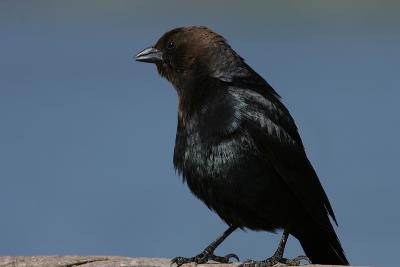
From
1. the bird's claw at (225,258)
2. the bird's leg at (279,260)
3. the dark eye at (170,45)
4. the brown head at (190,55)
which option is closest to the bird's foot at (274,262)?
the bird's leg at (279,260)

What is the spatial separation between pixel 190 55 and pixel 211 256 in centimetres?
164

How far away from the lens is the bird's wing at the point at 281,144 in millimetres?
5016

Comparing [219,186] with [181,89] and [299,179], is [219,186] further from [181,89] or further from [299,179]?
[181,89]

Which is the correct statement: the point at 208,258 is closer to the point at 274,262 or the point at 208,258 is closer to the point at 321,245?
the point at 274,262

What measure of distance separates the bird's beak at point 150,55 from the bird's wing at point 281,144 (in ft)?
3.55

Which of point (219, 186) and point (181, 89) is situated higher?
point (181, 89)

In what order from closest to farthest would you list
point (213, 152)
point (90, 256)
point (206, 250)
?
point (90, 256), point (213, 152), point (206, 250)

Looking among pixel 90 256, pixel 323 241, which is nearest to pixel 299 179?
pixel 323 241

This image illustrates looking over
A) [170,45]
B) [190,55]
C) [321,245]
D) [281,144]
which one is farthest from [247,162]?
[170,45]

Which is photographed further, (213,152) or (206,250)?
(206,250)

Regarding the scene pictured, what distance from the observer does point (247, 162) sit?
4891 millimetres

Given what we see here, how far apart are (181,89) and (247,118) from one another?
2.57 feet

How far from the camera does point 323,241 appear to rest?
5328 mm

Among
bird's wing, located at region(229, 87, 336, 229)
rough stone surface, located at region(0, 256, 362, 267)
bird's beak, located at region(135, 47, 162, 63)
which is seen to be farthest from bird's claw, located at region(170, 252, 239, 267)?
bird's beak, located at region(135, 47, 162, 63)
